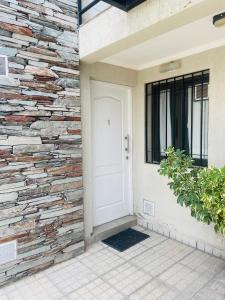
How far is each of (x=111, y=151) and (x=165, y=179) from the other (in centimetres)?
88

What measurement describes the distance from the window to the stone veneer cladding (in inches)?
48.9

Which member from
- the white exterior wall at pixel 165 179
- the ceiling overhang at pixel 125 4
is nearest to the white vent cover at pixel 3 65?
the ceiling overhang at pixel 125 4

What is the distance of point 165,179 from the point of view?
3426 millimetres

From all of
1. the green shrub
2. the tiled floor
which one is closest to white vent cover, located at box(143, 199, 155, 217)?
the tiled floor

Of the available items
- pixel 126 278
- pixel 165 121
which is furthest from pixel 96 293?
pixel 165 121

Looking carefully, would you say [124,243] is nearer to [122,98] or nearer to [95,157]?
[95,157]

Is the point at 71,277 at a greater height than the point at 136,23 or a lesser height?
lesser

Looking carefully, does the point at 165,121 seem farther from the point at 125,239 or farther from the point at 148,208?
the point at 125,239

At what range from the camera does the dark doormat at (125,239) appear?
3195 mm

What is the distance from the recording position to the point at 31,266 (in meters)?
2.60

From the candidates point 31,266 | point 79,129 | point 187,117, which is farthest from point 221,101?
point 31,266

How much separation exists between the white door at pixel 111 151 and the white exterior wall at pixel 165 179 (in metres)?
0.15

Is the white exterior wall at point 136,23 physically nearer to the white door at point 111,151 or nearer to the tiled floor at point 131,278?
the white door at point 111,151

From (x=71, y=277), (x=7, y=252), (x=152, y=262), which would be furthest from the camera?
(x=152, y=262)
